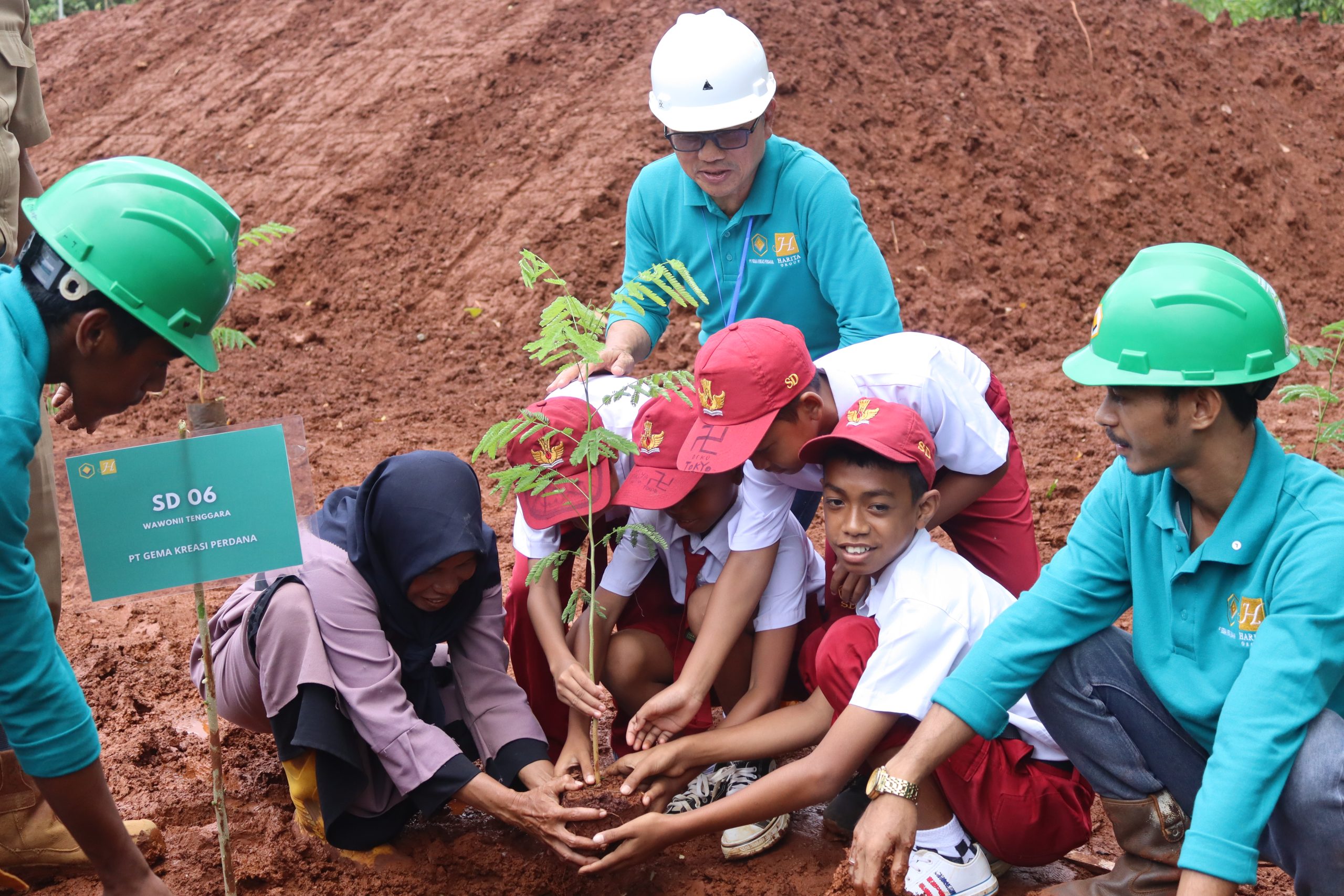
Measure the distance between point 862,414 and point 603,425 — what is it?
699 mm

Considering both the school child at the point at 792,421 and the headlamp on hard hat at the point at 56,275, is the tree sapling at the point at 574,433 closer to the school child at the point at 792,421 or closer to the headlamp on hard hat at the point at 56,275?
the school child at the point at 792,421

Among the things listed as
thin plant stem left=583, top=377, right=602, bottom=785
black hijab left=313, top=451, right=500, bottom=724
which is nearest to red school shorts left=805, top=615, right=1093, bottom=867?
thin plant stem left=583, top=377, right=602, bottom=785

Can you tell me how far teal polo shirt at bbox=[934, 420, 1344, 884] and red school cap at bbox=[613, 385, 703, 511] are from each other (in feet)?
2.80

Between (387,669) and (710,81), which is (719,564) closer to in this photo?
(387,669)

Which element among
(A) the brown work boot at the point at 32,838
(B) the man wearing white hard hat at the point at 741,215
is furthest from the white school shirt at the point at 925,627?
(A) the brown work boot at the point at 32,838

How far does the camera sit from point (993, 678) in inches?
92.4

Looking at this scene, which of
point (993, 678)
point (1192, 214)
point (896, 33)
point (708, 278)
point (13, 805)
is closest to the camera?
point (993, 678)

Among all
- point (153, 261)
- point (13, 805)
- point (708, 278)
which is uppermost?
point (153, 261)

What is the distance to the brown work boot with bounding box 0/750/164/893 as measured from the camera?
2.78 m

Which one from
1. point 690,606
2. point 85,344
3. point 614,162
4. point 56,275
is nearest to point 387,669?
point 690,606

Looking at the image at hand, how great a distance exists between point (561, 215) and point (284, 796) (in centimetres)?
531

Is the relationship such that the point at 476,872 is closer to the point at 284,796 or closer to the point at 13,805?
the point at 284,796

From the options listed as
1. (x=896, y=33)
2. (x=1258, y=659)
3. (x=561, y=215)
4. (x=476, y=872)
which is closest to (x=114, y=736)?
(x=476, y=872)

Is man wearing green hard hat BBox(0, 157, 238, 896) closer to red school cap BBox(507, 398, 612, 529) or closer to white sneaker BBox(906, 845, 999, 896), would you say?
red school cap BBox(507, 398, 612, 529)
